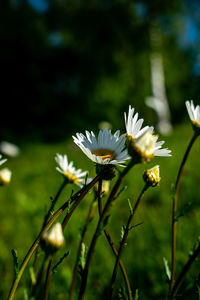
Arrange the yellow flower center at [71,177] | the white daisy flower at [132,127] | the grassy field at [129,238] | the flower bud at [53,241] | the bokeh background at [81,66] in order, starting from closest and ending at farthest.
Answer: the flower bud at [53,241] < the white daisy flower at [132,127] < the yellow flower center at [71,177] < the grassy field at [129,238] < the bokeh background at [81,66]

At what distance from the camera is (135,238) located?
1.41m

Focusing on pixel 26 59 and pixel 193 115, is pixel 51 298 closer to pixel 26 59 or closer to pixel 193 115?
pixel 193 115

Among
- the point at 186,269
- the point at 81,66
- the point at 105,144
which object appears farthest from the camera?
the point at 81,66

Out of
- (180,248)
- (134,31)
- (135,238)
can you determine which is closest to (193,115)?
(180,248)

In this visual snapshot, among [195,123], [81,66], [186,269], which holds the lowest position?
[186,269]

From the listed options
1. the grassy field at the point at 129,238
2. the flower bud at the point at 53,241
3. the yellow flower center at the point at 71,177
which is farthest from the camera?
the grassy field at the point at 129,238

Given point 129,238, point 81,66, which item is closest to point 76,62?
point 81,66

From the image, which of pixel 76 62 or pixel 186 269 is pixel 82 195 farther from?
pixel 76 62

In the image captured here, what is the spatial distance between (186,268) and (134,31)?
886 centimetres

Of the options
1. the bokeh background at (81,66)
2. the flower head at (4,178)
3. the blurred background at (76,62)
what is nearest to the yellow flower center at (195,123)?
the flower head at (4,178)

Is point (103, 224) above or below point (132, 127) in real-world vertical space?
below

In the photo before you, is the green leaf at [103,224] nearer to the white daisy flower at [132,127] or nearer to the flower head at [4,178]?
the white daisy flower at [132,127]

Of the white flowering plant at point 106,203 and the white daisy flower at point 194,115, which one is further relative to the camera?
the white daisy flower at point 194,115

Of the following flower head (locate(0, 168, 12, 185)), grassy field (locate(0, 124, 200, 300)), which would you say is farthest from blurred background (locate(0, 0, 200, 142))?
flower head (locate(0, 168, 12, 185))
